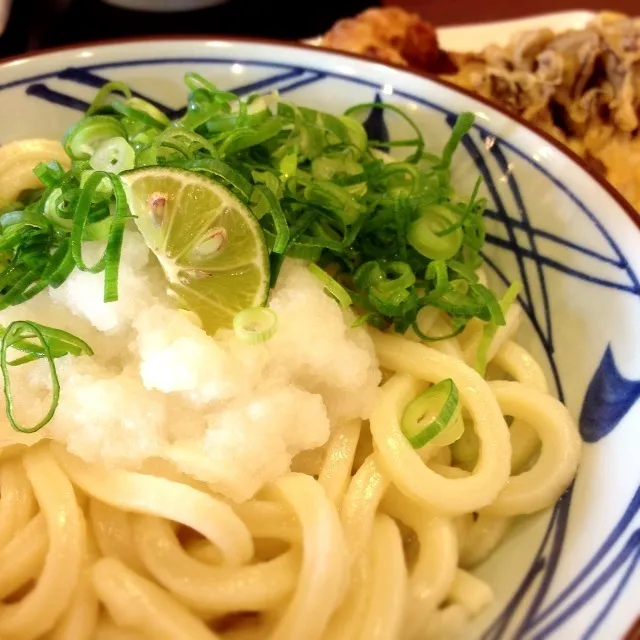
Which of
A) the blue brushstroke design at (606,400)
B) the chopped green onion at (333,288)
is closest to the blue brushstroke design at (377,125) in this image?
the chopped green onion at (333,288)

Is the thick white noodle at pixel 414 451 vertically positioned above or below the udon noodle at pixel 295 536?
above

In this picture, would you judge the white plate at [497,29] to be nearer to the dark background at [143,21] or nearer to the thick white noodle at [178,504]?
the dark background at [143,21]

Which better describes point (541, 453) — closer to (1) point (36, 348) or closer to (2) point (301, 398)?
(2) point (301, 398)

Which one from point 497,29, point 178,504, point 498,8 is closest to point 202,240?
point 178,504

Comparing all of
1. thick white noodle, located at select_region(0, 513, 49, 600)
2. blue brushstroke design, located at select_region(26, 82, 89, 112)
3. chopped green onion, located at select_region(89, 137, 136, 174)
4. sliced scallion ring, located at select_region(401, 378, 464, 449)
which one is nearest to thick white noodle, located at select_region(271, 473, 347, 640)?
sliced scallion ring, located at select_region(401, 378, 464, 449)

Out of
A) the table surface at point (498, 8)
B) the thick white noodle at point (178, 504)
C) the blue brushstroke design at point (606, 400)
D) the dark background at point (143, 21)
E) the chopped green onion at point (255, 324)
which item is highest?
the table surface at point (498, 8)

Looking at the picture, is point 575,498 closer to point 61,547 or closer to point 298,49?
point 61,547

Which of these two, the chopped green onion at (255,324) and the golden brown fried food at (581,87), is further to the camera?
the golden brown fried food at (581,87)
